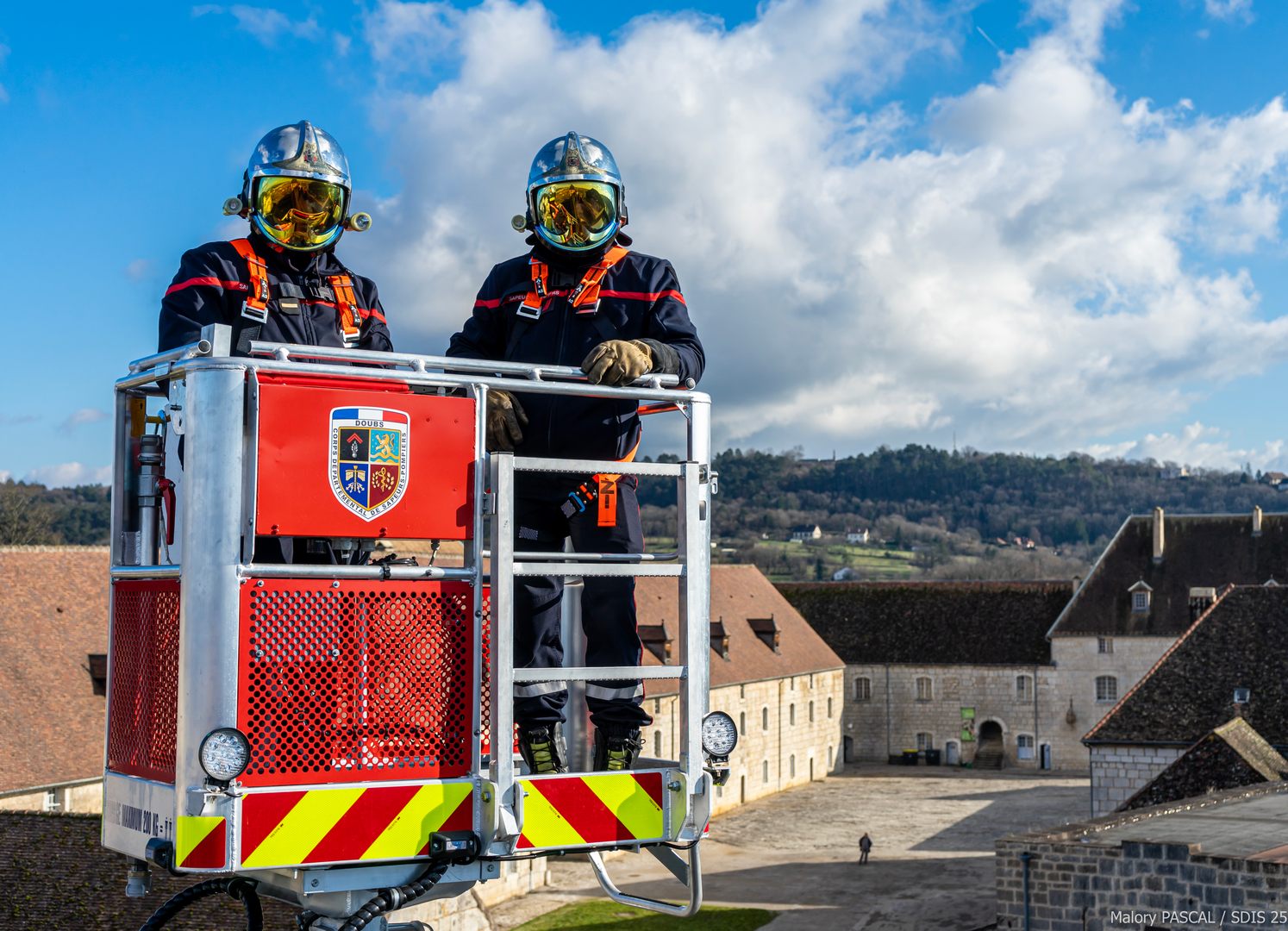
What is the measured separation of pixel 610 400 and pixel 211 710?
217cm

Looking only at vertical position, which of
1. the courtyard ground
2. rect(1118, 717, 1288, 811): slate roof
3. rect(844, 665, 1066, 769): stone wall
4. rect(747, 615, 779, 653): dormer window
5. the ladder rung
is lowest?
the courtyard ground

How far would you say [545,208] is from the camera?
20.6ft

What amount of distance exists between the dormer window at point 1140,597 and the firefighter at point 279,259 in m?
58.6

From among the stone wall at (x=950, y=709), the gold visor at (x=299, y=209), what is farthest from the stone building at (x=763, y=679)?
the gold visor at (x=299, y=209)

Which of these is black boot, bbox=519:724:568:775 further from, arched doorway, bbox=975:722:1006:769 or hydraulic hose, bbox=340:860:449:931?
arched doorway, bbox=975:722:1006:769

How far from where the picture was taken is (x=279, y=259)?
624cm

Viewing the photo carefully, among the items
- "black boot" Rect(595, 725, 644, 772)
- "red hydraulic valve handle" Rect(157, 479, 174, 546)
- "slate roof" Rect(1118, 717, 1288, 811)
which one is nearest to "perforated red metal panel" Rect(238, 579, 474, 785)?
"red hydraulic valve handle" Rect(157, 479, 174, 546)

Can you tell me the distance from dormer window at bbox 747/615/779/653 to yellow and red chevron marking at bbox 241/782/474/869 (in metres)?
52.2

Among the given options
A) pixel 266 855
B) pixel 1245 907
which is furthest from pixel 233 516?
pixel 1245 907

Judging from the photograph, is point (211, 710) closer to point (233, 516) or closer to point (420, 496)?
point (233, 516)

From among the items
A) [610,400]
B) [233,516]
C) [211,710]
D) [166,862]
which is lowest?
[166,862]

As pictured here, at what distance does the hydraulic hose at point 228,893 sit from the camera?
5.45 m

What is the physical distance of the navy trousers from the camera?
6031 millimetres

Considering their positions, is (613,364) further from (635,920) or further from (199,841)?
(635,920)
